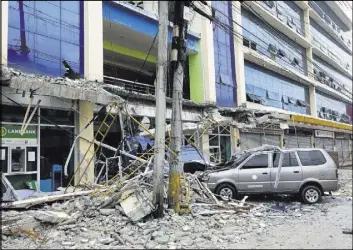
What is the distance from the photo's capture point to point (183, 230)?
23.7ft

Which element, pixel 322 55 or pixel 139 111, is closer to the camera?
pixel 139 111

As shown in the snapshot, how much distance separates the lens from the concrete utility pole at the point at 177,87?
8.70 meters

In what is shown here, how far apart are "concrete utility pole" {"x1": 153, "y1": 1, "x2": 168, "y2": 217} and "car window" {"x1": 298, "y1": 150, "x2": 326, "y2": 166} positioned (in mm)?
4978

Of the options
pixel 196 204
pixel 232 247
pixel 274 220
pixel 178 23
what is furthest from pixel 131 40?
pixel 232 247

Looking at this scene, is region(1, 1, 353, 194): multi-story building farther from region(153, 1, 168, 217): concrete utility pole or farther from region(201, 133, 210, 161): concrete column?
region(153, 1, 168, 217): concrete utility pole

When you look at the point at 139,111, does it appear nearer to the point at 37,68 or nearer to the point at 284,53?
the point at 37,68

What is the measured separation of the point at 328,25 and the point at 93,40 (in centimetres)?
3724

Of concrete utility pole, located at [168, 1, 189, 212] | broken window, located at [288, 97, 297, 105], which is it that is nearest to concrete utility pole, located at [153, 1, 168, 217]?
concrete utility pole, located at [168, 1, 189, 212]

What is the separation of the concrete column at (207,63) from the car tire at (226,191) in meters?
9.53

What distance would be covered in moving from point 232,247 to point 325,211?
424 centimetres

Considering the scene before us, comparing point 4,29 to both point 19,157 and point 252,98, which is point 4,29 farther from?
point 252,98

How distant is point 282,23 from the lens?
28906mm

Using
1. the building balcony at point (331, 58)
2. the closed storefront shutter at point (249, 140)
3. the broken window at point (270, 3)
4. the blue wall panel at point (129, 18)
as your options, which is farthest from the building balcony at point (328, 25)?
the blue wall panel at point (129, 18)

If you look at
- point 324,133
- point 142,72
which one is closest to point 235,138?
point 142,72
